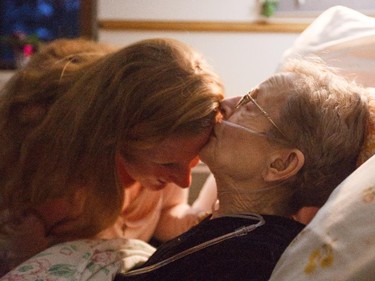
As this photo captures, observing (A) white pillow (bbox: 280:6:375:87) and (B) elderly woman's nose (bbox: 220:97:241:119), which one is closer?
(B) elderly woman's nose (bbox: 220:97:241:119)

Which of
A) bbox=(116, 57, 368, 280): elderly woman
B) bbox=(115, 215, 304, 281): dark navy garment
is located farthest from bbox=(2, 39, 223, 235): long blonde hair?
bbox=(115, 215, 304, 281): dark navy garment

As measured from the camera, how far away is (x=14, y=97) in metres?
1.58

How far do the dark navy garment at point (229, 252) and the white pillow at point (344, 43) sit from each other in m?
0.44

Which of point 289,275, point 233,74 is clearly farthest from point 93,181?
point 233,74

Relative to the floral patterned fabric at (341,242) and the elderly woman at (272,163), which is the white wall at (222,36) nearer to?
the elderly woman at (272,163)

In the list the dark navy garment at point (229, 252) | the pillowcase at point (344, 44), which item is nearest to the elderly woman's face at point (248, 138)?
the dark navy garment at point (229, 252)

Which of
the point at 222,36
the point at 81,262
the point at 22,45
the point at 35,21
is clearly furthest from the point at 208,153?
the point at 35,21

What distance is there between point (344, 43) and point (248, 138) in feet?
1.42

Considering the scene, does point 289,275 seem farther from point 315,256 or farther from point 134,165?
point 134,165

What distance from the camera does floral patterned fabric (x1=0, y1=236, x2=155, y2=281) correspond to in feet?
4.41

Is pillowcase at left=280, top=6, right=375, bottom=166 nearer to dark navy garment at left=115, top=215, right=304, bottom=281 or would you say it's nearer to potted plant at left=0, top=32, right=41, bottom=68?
dark navy garment at left=115, top=215, right=304, bottom=281

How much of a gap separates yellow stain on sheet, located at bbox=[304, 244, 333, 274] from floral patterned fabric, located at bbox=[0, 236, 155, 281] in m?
0.53

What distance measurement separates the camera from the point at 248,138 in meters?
1.32

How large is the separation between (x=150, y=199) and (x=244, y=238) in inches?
23.4
